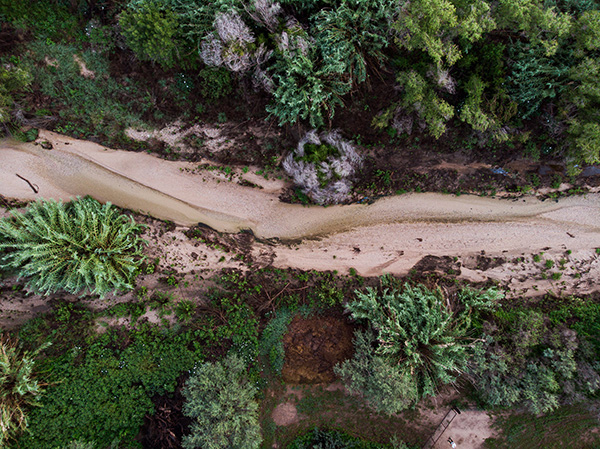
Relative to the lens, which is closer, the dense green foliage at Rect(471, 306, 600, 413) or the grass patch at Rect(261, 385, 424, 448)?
the dense green foliage at Rect(471, 306, 600, 413)

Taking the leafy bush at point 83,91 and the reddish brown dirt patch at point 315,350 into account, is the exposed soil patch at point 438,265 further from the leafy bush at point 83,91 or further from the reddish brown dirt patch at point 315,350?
the leafy bush at point 83,91

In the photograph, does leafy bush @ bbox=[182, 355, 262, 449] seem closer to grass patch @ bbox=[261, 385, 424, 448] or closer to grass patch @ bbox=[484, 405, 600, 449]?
grass patch @ bbox=[261, 385, 424, 448]

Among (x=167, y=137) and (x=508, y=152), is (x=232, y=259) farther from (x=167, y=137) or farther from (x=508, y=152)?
(x=508, y=152)

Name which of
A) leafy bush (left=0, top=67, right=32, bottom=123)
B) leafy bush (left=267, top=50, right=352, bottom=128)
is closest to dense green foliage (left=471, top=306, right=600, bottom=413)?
leafy bush (left=267, top=50, right=352, bottom=128)

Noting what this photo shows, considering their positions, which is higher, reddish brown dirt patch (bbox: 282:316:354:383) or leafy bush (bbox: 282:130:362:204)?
leafy bush (bbox: 282:130:362:204)

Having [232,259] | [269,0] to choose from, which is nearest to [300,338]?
[232,259]

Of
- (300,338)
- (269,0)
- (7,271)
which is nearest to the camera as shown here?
(269,0)

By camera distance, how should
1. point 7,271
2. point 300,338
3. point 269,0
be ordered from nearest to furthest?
1. point 269,0
2. point 7,271
3. point 300,338
